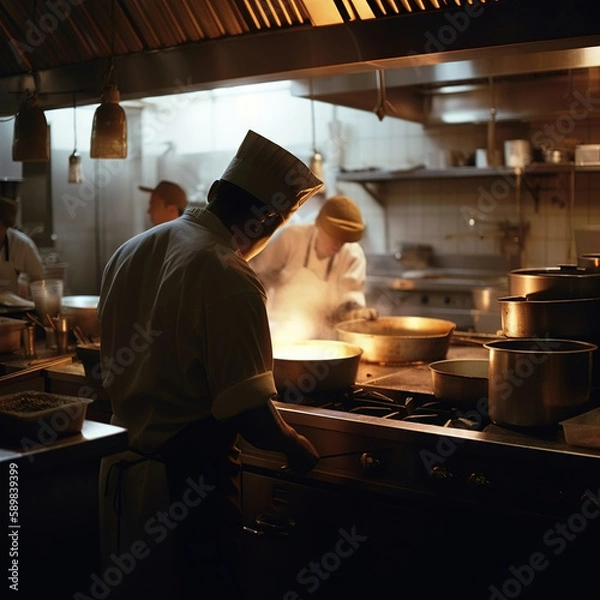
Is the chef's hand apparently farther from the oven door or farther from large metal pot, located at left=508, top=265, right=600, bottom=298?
large metal pot, located at left=508, top=265, right=600, bottom=298

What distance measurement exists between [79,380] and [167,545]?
3.64 feet

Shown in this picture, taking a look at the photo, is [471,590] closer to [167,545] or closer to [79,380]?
[167,545]

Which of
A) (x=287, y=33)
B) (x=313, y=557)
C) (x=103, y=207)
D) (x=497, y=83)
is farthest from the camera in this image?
(x=103, y=207)

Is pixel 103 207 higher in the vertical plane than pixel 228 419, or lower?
higher

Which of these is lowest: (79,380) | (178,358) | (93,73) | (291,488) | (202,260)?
(291,488)

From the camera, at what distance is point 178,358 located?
2.17m

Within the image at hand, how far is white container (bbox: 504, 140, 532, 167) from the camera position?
227 inches

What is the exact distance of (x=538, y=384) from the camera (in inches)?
88.1

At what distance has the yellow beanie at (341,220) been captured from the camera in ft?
14.3

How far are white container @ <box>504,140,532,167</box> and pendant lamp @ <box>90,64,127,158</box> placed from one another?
351cm

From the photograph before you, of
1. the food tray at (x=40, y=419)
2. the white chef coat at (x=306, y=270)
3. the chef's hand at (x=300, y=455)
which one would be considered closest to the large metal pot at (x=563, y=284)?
the chef's hand at (x=300, y=455)

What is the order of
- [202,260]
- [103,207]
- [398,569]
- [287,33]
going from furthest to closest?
[103,207] → [287,33] → [398,569] → [202,260]

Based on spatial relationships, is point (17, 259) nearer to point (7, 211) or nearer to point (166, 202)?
point (7, 211)

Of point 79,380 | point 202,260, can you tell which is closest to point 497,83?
point 79,380
